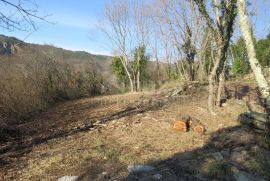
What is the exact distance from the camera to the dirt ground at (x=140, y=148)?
4.67 m

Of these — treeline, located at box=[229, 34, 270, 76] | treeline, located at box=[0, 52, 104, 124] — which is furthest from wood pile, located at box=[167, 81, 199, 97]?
treeline, located at box=[229, 34, 270, 76]

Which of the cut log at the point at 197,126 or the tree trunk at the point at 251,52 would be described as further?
the cut log at the point at 197,126

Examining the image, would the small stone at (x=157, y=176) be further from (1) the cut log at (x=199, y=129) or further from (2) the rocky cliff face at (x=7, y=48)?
(2) the rocky cliff face at (x=7, y=48)

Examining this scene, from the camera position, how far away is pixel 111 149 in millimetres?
5594

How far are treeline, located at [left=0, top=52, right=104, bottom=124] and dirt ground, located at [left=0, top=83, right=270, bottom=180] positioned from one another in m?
1.69

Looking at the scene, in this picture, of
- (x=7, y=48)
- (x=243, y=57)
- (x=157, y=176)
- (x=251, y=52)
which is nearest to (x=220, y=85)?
(x=251, y=52)

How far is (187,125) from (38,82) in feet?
24.3

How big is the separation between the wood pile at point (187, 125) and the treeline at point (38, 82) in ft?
14.2

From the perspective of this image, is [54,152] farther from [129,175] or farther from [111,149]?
[129,175]

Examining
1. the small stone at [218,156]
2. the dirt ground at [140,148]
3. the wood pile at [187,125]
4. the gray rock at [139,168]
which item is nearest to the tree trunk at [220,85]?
the dirt ground at [140,148]

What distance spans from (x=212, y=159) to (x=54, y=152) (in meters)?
2.44

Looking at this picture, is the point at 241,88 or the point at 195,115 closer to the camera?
the point at 195,115

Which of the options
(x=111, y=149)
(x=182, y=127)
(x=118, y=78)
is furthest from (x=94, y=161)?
(x=118, y=78)

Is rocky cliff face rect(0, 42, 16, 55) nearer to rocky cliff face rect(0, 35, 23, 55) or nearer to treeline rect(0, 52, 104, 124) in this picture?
rocky cliff face rect(0, 35, 23, 55)
